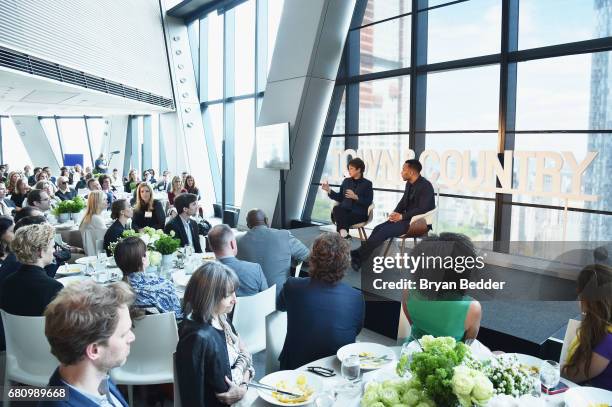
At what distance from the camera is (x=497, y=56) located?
6066mm

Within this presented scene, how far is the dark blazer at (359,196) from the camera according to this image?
629cm

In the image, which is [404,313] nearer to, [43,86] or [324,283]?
[324,283]

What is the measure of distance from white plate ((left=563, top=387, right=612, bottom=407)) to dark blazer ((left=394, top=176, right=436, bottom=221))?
3.69 meters

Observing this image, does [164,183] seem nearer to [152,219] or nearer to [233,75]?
[233,75]

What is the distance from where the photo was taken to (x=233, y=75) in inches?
439

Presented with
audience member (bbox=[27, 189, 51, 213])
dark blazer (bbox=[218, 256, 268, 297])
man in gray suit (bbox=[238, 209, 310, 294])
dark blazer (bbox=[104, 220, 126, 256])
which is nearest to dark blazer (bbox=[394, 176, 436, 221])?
man in gray suit (bbox=[238, 209, 310, 294])

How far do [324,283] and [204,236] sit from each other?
356cm

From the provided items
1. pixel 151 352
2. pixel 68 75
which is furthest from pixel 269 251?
pixel 68 75


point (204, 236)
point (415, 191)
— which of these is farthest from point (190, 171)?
point (415, 191)

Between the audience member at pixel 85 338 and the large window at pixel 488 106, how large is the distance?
16.9 feet

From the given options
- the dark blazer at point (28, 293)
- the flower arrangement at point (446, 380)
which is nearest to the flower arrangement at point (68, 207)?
the dark blazer at point (28, 293)

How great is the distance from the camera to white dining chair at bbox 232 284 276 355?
3.12 m

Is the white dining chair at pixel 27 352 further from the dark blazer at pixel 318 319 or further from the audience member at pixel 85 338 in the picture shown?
the dark blazer at pixel 318 319

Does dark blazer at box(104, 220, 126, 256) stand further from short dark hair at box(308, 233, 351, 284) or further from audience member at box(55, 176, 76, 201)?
audience member at box(55, 176, 76, 201)
